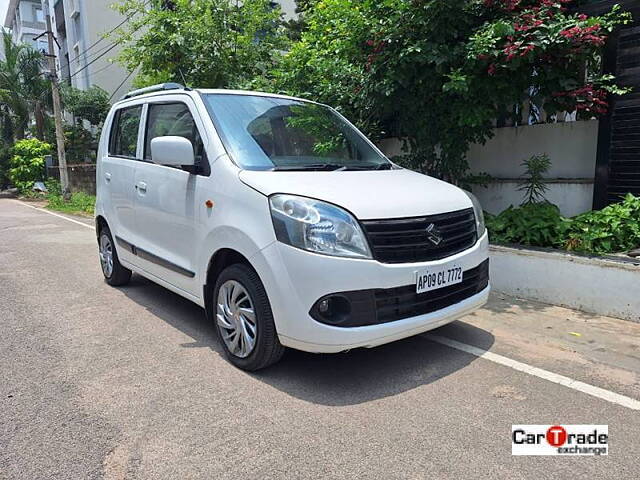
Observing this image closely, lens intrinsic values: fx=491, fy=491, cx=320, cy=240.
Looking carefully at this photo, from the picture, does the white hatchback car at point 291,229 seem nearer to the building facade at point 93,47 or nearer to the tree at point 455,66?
the tree at point 455,66

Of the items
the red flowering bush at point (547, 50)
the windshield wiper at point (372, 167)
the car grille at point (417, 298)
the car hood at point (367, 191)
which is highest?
the red flowering bush at point (547, 50)

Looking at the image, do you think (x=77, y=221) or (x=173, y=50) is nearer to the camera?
(x=173, y=50)

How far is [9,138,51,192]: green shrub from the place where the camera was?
2167 cm

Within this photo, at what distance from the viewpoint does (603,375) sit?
332cm

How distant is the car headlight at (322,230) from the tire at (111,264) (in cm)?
314

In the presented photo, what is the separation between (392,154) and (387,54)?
1.97 meters

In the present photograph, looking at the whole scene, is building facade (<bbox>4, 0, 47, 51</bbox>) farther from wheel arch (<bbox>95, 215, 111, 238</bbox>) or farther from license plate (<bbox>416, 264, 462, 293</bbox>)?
license plate (<bbox>416, 264, 462, 293</bbox>)

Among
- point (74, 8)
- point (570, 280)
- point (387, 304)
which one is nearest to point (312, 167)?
point (387, 304)

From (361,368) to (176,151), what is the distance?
6.50 ft

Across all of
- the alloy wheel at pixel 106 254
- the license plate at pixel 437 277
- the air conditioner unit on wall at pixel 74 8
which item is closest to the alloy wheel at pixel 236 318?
the license plate at pixel 437 277

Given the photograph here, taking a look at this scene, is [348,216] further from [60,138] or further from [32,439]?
[60,138]

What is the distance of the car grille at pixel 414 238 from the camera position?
286 centimetres

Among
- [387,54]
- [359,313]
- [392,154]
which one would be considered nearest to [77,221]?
[392,154]

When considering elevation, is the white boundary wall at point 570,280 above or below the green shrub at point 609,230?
below
